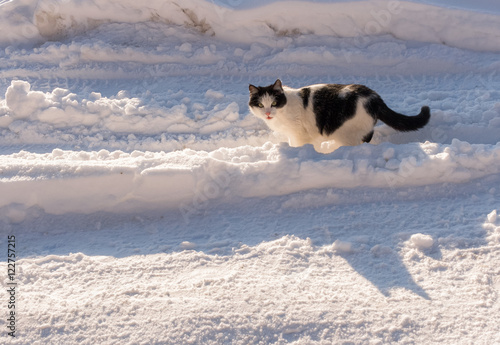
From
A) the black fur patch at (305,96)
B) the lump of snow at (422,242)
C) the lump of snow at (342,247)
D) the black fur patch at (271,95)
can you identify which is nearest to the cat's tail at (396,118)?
the black fur patch at (305,96)

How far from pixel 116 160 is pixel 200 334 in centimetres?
163

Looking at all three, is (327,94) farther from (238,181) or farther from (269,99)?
(238,181)

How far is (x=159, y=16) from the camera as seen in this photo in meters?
5.28

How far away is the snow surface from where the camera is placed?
2.14 metres

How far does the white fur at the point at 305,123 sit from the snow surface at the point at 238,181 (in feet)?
0.85

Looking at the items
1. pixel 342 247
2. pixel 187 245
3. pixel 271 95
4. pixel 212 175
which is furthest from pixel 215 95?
pixel 342 247

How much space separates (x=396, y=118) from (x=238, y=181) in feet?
4.72

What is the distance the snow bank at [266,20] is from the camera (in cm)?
489

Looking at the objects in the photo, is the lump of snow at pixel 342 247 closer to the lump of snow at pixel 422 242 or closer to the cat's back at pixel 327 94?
the lump of snow at pixel 422 242

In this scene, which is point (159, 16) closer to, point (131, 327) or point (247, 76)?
point (247, 76)

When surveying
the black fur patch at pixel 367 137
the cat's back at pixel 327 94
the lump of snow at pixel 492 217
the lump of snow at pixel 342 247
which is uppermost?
the cat's back at pixel 327 94

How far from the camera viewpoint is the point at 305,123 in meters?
3.74

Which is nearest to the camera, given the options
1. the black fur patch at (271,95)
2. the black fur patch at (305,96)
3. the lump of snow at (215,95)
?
the black fur patch at (271,95)

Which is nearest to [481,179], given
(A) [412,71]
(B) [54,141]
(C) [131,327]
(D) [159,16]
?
(A) [412,71]
